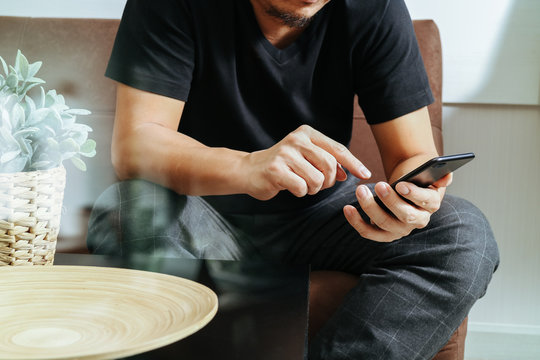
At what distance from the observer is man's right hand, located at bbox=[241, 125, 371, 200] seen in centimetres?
62

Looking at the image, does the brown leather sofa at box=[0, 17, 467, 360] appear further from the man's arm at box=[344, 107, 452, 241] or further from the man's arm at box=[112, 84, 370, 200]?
the man's arm at box=[112, 84, 370, 200]

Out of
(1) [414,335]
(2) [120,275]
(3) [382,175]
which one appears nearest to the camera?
(2) [120,275]

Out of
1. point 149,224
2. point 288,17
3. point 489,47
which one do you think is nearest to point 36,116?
point 149,224

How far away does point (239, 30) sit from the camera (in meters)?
0.92

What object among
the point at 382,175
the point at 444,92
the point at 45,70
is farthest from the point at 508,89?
the point at 45,70

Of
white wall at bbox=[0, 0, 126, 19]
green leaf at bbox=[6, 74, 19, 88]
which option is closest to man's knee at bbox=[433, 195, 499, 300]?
green leaf at bbox=[6, 74, 19, 88]

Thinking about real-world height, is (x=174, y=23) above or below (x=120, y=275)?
above

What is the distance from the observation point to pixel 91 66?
3.91ft

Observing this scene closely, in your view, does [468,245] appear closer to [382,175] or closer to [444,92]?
[382,175]

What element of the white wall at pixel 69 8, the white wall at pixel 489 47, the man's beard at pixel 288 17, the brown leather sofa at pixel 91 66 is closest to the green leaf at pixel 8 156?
the man's beard at pixel 288 17

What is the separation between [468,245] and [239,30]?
49 cm

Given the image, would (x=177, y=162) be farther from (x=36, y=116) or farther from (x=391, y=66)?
(x=391, y=66)

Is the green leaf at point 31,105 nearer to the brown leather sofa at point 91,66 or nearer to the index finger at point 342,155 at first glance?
the index finger at point 342,155

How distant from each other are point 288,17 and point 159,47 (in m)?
0.21
